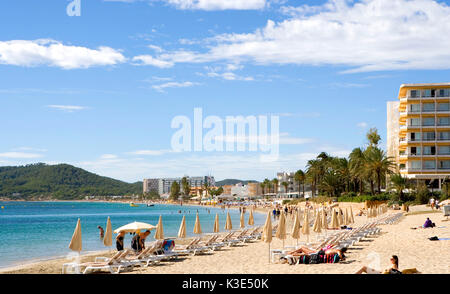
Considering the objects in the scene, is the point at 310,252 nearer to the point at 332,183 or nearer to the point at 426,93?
the point at 426,93

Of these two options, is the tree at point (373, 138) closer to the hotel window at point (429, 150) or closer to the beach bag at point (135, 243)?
the hotel window at point (429, 150)

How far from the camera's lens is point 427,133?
6225 cm

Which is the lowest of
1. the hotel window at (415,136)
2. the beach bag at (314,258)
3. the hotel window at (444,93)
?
the beach bag at (314,258)

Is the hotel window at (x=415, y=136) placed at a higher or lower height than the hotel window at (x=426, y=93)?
lower

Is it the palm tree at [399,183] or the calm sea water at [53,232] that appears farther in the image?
the palm tree at [399,183]

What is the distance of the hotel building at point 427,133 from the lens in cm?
6141

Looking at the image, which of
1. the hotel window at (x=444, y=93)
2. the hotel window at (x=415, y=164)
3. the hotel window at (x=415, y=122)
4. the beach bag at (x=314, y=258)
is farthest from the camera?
the hotel window at (x=415, y=122)

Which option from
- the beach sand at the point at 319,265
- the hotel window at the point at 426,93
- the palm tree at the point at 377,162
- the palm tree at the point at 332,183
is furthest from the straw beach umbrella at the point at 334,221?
the palm tree at the point at 332,183

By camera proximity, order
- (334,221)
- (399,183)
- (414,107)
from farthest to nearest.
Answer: (414,107) < (399,183) < (334,221)

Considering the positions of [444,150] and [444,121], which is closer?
[444,150]

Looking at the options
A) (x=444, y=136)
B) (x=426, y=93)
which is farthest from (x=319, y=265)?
(x=426, y=93)

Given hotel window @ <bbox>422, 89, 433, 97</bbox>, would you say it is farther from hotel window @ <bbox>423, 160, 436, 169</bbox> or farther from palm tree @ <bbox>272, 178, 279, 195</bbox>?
palm tree @ <bbox>272, 178, 279, 195</bbox>
